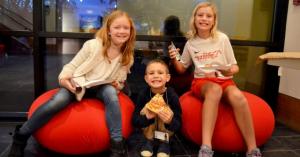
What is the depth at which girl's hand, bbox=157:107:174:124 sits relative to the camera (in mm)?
2154

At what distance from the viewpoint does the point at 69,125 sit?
1998mm

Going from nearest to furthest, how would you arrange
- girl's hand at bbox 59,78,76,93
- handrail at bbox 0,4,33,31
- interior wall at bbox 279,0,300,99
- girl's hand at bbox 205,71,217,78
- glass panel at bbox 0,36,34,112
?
girl's hand at bbox 59,78,76,93 → girl's hand at bbox 205,71,217,78 → interior wall at bbox 279,0,300,99 → handrail at bbox 0,4,33,31 → glass panel at bbox 0,36,34,112

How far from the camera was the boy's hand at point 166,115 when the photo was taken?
2154 millimetres

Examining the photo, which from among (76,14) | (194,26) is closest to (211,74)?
(194,26)

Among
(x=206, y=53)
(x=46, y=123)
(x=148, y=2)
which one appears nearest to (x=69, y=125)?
(x=46, y=123)

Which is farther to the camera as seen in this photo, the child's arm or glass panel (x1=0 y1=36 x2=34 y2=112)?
glass panel (x1=0 y1=36 x2=34 y2=112)

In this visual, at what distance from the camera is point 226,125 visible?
7.09 ft

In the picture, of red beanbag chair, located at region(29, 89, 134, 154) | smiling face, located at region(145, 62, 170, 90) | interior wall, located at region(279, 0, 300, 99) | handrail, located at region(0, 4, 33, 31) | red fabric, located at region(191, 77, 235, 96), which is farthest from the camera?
handrail, located at region(0, 4, 33, 31)

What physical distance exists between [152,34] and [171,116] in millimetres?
1150

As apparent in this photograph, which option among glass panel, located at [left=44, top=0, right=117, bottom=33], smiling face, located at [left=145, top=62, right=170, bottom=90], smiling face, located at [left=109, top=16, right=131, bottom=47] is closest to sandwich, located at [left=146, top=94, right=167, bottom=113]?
smiling face, located at [left=145, top=62, right=170, bottom=90]

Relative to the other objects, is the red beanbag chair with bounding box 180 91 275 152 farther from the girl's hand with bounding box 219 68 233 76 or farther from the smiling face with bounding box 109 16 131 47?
the smiling face with bounding box 109 16 131 47

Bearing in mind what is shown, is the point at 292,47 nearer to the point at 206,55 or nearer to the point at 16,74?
the point at 206,55

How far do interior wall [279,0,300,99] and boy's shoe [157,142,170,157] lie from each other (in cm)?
147

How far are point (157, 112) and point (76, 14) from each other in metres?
1.58
